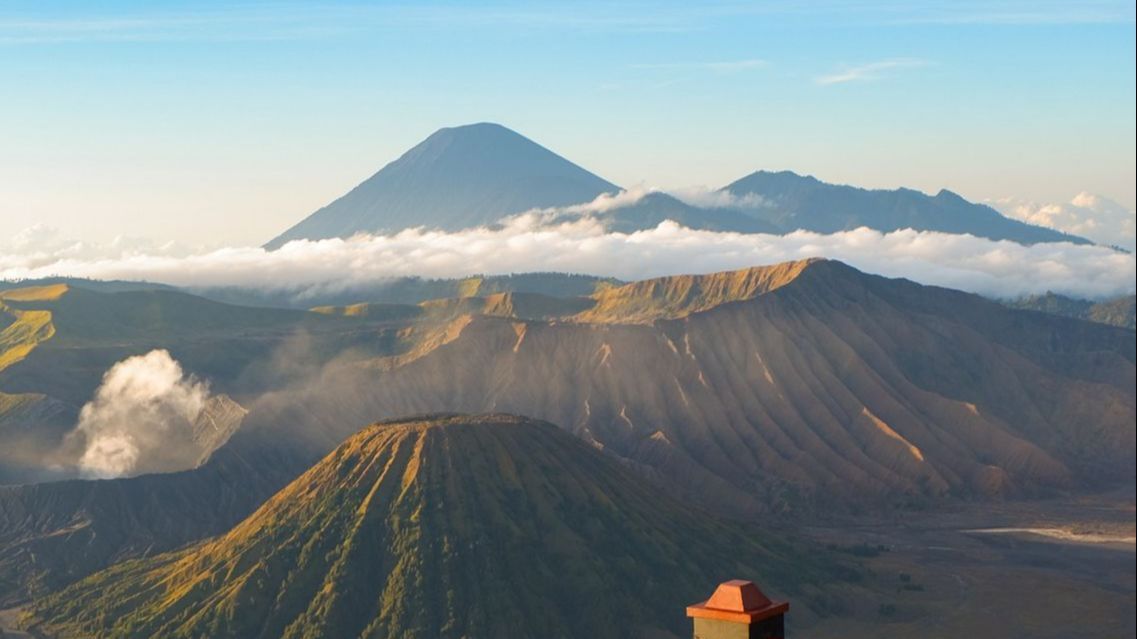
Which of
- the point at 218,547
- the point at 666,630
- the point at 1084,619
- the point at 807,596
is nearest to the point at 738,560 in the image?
the point at 807,596

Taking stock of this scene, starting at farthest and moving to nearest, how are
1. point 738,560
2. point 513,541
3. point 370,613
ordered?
point 738,560
point 513,541
point 370,613

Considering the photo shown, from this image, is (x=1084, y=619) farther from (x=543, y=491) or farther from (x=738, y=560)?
(x=543, y=491)

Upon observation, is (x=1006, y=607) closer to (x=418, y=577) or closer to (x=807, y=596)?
(x=807, y=596)

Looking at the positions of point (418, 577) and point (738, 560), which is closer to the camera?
point (418, 577)

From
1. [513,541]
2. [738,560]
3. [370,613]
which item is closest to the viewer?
[370,613]

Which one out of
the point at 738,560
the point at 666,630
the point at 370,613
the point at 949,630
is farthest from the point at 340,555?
the point at 949,630

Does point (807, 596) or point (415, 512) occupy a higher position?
point (415, 512)
